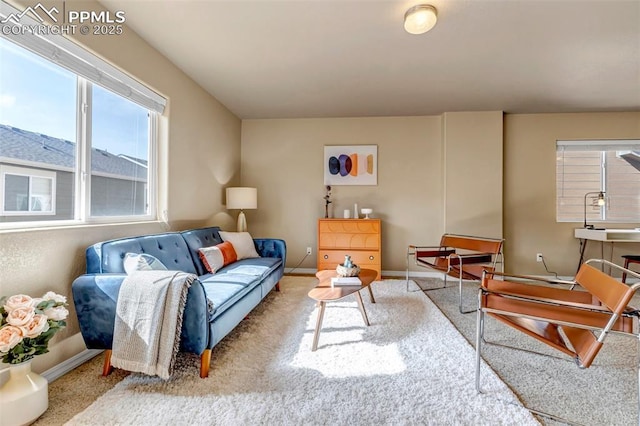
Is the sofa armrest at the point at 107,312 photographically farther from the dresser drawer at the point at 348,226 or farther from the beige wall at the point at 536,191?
the beige wall at the point at 536,191

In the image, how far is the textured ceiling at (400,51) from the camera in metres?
2.04

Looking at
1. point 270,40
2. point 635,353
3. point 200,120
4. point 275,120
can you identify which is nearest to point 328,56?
point 270,40

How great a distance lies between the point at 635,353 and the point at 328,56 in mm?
3400

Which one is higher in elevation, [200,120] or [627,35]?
[627,35]

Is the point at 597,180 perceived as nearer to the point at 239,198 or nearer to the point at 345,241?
the point at 345,241

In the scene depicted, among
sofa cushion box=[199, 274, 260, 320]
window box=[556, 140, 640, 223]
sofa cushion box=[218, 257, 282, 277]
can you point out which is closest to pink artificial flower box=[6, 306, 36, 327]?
sofa cushion box=[199, 274, 260, 320]

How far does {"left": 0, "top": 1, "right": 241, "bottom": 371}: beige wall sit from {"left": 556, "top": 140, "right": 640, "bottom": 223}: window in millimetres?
4947

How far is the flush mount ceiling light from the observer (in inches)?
77.0

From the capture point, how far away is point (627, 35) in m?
2.30

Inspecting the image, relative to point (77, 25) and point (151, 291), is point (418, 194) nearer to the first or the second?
point (151, 291)

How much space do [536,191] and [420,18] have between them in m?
3.47

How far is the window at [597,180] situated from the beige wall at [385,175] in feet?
3.52

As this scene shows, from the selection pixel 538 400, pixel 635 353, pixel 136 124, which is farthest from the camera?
pixel 136 124

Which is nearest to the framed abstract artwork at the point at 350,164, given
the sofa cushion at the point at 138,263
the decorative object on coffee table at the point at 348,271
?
the decorative object on coffee table at the point at 348,271
